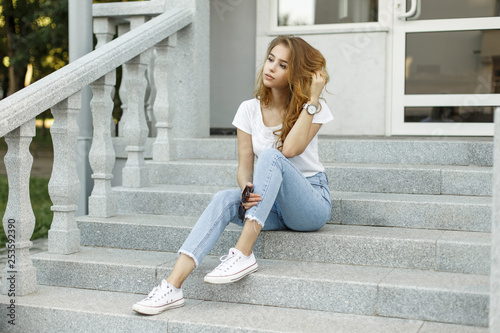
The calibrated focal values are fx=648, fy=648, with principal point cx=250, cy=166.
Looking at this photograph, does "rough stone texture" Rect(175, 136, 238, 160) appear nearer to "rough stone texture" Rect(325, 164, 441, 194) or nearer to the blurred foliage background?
"rough stone texture" Rect(325, 164, 441, 194)

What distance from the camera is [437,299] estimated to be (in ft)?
9.57

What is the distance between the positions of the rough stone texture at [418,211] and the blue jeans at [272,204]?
1.14ft

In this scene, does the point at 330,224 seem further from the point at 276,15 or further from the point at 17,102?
the point at 276,15

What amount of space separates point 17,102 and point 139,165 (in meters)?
1.24

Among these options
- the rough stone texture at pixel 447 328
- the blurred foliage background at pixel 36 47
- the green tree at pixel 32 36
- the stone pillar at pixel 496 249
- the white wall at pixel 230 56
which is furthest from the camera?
the green tree at pixel 32 36

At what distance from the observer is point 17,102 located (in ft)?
10.6

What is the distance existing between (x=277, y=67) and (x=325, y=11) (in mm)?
2549

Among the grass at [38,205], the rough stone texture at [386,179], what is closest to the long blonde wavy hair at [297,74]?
the rough stone texture at [386,179]

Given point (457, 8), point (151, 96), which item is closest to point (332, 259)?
point (151, 96)

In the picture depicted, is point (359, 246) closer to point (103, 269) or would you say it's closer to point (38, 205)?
point (103, 269)

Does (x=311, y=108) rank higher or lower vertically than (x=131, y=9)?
lower

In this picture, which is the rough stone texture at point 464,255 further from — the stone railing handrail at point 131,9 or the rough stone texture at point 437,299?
the stone railing handrail at point 131,9

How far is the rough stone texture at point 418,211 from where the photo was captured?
3.52m

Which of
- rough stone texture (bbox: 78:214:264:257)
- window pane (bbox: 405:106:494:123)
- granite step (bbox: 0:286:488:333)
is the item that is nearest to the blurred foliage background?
rough stone texture (bbox: 78:214:264:257)
